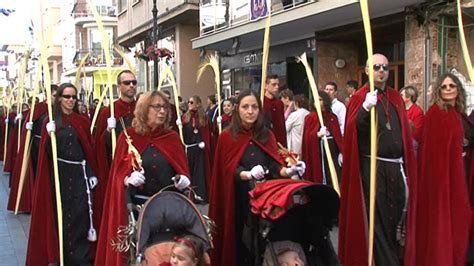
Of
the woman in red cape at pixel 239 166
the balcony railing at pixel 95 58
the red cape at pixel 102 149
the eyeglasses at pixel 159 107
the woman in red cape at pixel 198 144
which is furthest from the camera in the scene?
the balcony railing at pixel 95 58

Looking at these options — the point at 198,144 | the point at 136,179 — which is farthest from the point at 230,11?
the point at 136,179

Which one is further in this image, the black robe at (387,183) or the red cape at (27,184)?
the red cape at (27,184)

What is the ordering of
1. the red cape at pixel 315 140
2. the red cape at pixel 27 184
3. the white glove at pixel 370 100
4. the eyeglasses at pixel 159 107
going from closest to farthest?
the eyeglasses at pixel 159 107
the white glove at pixel 370 100
the red cape at pixel 315 140
the red cape at pixel 27 184

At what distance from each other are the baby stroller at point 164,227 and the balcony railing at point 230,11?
1048cm

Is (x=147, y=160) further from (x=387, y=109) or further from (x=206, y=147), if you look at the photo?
(x=206, y=147)

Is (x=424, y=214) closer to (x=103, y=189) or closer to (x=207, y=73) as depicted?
(x=103, y=189)

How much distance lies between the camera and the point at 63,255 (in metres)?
6.04

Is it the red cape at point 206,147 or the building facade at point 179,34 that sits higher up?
the building facade at point 179,34

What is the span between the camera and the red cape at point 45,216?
6.08 metres

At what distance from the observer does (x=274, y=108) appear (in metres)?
8.02

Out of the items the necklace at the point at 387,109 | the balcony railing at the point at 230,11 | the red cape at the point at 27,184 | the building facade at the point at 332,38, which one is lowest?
the red cape at the point at 27,184

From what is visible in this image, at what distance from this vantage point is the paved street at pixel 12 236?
22.1 ft

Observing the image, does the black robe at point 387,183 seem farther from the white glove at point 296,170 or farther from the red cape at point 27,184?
the red cape at point 27,184

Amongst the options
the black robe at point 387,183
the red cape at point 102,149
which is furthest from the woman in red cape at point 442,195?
the red cape at point 102,149
